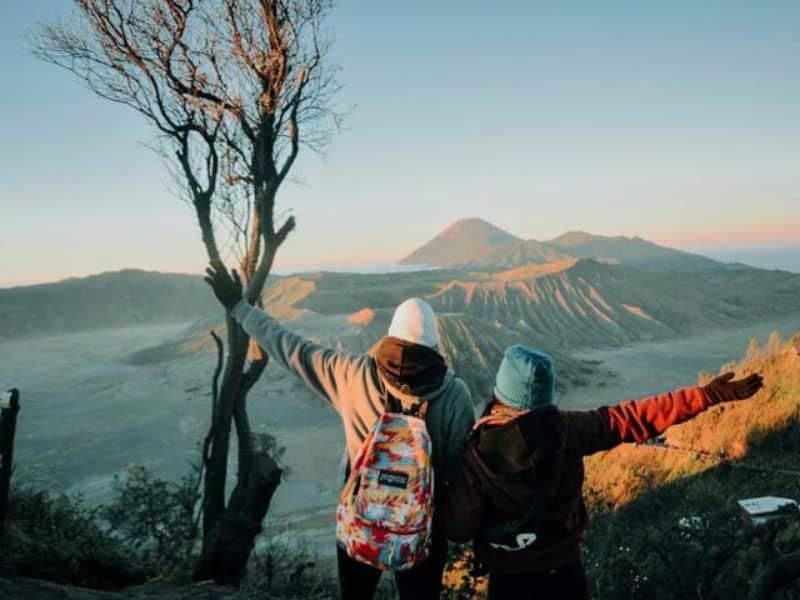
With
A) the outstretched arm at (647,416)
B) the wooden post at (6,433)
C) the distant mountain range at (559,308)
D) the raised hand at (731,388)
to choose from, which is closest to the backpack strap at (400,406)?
the outstretched arm at (647,416)

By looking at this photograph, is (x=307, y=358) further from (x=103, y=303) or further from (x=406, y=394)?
(x=103, y=303)

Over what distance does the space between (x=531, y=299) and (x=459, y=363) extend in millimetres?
19304

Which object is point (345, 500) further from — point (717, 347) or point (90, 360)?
point (90, 360)

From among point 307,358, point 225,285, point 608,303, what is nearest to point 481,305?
point 608,303

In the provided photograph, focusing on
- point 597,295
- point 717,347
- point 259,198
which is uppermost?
point 259,198

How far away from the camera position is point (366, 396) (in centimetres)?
227

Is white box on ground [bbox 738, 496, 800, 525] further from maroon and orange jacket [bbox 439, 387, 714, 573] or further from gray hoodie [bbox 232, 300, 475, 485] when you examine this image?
gray hoodie [bbox 232, 300, 475, 485]

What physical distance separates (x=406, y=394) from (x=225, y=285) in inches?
58.6

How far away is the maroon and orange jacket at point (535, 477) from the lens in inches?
76.1

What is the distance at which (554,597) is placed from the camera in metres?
2.09

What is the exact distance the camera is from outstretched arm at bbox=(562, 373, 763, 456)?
2037mm

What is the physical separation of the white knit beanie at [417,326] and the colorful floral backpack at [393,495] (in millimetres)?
299

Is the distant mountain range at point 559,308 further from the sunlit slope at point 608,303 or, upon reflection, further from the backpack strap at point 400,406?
the backpack strap at point 400,406

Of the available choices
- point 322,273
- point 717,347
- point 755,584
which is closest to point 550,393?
point 755,584
